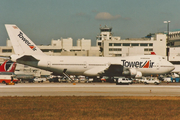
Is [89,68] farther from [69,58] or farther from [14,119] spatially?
[14,119]

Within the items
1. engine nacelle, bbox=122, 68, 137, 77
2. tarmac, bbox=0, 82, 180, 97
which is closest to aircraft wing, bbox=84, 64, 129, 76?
engine nacelle, bbox=122, 68, 137, 77

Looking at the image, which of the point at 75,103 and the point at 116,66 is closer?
the point at 75,103

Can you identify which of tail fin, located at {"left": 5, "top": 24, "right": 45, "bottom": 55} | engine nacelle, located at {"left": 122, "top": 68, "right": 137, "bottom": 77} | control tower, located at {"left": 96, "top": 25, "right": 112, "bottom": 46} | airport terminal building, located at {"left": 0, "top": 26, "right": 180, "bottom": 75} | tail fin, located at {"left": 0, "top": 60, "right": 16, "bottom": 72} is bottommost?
engine nacelle, located at {"left": 122, "top": 68, "right": 137, "bottom": 77}

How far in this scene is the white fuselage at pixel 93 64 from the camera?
180 ft

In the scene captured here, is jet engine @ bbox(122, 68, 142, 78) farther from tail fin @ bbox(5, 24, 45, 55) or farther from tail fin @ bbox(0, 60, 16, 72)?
tail fin @ bbox(0, 60, 16, 72)

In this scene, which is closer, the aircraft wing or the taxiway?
the taxiway

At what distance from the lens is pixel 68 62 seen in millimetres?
55469

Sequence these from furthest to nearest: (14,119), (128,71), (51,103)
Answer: (128,71)
(51,103)
(14,119)

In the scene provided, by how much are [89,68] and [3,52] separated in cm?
8684

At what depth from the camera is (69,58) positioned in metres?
56.2

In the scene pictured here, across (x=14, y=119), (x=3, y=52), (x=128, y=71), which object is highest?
(x=3, y=52)

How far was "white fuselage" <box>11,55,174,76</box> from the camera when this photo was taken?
54969 mm

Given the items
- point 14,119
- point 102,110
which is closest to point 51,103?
point 102,110

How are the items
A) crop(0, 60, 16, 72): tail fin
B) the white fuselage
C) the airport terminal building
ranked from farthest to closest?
the airport terminal building, crop(0, 60, 16, 72): tail fin, the white fuselage
